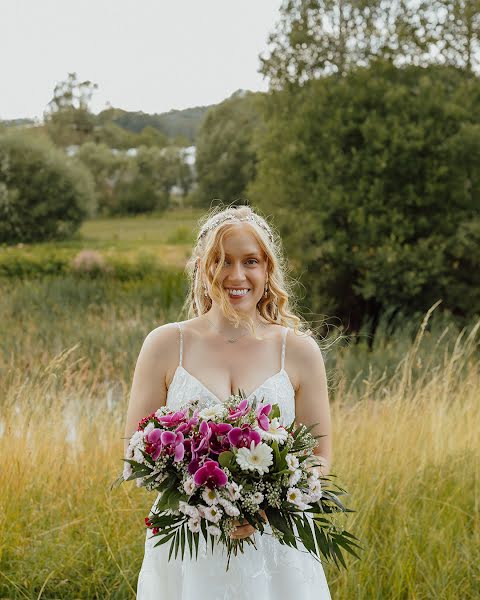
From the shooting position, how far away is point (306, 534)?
6.66 ft

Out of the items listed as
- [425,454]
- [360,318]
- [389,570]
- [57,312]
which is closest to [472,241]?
[360,318]

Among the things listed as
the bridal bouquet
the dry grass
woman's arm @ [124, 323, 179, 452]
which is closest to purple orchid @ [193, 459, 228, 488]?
the bridal bouquet

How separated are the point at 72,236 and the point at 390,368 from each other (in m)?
8.98

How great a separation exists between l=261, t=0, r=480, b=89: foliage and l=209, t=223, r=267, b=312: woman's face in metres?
9.37

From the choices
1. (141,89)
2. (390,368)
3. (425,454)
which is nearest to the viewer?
(425,454)

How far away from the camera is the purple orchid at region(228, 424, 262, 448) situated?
194 cm

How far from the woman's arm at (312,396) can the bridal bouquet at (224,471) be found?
388 millimetres

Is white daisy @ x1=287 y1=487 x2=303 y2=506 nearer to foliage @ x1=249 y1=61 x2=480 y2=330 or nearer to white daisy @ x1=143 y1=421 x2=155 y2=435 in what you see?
white daisy @ x1=143 y1=421 x2=155 y2=435

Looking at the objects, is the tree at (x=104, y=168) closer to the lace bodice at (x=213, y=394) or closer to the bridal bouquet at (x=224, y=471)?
the lace bodice at (x=213, y=394)

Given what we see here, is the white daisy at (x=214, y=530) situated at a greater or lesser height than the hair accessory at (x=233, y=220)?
lesser

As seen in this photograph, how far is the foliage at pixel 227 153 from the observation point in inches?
637

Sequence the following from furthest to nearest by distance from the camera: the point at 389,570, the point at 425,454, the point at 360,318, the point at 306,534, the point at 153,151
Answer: the point at 153,151, the point at 360,318, the point at 425,454, the point at 389,570, the point at 306,534

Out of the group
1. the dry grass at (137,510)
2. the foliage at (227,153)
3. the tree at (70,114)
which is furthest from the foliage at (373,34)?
the dry grass at (137,510)

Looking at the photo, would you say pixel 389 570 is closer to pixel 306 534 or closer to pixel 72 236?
pixel 306 534
